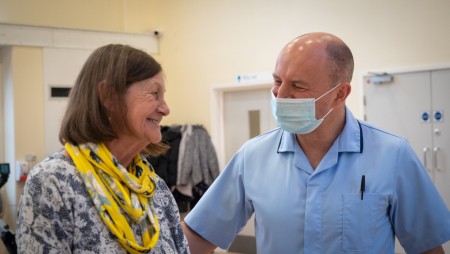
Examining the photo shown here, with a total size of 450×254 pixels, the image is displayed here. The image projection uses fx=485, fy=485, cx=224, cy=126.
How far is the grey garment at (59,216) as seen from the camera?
116 cm

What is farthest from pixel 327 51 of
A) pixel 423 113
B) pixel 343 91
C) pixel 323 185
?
pixel 423 113

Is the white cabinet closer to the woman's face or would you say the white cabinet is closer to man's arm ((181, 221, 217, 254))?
man's arm ((181, 221, 217, 254))

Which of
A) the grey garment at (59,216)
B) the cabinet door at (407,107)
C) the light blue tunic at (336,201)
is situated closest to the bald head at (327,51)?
the light blue tunic at (336,201)

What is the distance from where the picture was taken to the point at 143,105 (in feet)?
4.59

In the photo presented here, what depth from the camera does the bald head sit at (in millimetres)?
1717

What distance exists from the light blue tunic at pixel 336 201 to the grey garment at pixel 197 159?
434cm

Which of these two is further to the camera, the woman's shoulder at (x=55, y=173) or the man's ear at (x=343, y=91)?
the man's ear at (x=343, y=91)

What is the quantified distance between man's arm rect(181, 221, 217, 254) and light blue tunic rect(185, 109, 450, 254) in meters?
0.03

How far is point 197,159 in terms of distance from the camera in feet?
20.9

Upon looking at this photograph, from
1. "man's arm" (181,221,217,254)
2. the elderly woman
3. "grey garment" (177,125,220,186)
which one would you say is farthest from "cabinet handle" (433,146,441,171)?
the elderly woman

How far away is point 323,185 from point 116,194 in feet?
2.58

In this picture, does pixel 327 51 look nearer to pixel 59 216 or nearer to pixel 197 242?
pixel 197 242

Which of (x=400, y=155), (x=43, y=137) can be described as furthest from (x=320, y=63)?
(x=43, y=137)

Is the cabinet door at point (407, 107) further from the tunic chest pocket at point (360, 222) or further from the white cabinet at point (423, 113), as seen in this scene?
the tunic chest pocket at point (360, 222)
